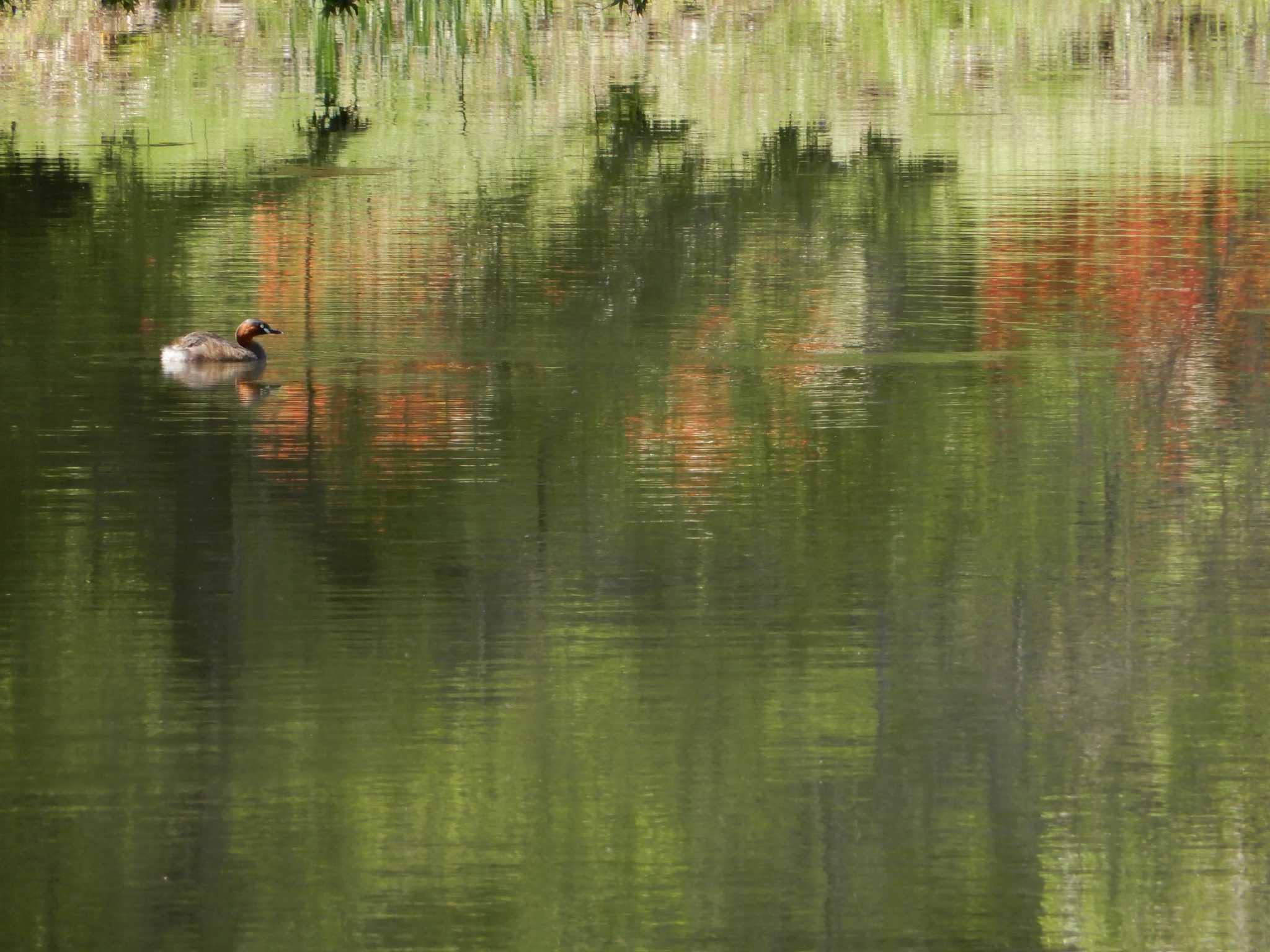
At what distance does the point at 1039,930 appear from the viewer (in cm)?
638

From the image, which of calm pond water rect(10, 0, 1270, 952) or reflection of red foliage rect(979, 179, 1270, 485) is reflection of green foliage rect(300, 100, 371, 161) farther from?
reflection of red foliage rect(979, 179, 1270, 485)

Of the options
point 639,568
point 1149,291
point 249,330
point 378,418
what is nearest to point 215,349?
point 249,330

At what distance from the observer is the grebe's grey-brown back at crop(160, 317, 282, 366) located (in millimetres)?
13781

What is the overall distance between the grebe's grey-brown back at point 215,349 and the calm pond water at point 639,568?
12 centimetres

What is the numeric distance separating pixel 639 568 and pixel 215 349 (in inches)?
192

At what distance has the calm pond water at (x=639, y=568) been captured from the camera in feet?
21.9

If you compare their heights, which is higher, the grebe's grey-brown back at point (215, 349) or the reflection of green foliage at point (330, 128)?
the reflection of green foliage at point (330, 128)

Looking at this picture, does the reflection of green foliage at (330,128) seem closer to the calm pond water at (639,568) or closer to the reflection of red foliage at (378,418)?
the calm pond water at (639,568)

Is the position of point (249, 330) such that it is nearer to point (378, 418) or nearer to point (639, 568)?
point (378, 418)

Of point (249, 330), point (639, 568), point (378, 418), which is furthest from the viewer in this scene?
point (249, 330)

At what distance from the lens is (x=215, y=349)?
13.8 meters

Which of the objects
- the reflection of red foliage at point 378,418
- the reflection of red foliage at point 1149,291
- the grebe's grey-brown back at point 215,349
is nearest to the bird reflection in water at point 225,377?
the grebe's grey-brown back at point 215,349

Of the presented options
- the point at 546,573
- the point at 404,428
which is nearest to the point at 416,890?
the point at 546,573

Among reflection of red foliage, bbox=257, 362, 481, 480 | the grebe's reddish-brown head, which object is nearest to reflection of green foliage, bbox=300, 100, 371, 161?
the grebe's reddish-brown head
